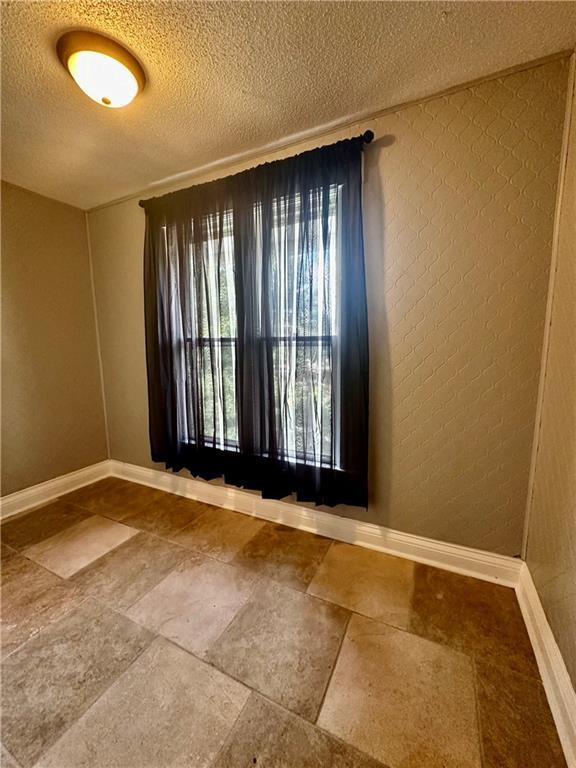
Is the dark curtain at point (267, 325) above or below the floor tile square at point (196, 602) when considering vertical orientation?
above

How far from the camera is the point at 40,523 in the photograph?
2057mm

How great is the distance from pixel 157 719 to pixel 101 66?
2.44m

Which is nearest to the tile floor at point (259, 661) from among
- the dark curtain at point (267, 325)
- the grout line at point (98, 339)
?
Result: the dark curtain at point (267, 325)

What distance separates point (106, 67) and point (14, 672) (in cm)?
243

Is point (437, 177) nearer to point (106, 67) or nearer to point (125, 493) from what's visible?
point (106, 67)

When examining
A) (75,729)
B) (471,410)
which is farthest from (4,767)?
(471,410)

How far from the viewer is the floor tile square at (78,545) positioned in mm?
1668

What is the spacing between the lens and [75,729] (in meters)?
0.93

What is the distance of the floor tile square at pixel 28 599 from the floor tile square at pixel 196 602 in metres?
0.37

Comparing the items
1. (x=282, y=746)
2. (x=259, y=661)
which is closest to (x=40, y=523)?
(x=259, y=661)

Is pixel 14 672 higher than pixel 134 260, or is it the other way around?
pixel 134 260

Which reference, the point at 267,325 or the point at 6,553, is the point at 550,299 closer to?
the point at 267,325

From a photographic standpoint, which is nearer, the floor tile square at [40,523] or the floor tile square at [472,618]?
the floor tile square at [472,618]

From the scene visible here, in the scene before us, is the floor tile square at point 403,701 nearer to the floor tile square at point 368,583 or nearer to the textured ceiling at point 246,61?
the floor tile square at point 368,583
